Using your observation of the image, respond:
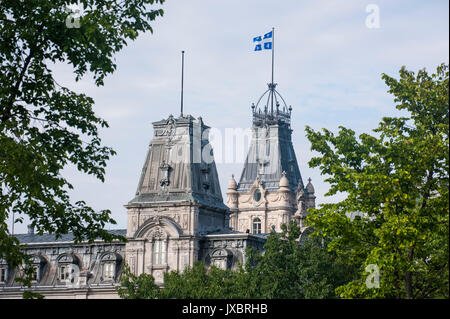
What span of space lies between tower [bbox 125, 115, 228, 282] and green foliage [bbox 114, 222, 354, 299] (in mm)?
17039

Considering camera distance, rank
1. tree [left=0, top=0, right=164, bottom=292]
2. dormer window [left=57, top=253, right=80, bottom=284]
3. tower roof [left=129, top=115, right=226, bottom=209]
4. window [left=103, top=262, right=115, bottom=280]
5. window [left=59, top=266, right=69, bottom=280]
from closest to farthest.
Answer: tree [left=0, top=0, right=164, bottom=292], tower roof [left=129, top=115, right=226, bottom=209], window [left=103, top=262, right=115, bottom=280], dormer window [left=57, top=253, right=80, bottom=284], window [left=59, top=266, right=69, bottom=280]

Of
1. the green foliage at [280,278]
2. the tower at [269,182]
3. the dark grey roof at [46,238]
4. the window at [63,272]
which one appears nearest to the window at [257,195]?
the tower at [269,182]

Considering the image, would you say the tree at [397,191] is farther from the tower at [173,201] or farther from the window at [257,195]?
the window at [257,195]

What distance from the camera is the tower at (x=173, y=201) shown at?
8100 centimetres

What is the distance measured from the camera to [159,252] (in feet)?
268

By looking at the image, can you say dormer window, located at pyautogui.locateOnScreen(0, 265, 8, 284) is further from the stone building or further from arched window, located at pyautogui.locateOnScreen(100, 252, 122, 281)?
arched window, located at pyautogui.locateOnScreen(100, 252, 122, 281)

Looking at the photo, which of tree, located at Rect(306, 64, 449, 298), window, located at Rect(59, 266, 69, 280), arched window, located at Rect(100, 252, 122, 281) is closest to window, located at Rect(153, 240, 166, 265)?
arched window, located at Rect(100, 252, 122, 281)

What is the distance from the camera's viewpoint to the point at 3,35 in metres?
28.6

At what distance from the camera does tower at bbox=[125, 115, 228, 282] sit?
266 feet

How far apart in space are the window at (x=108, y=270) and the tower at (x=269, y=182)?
54009 mm

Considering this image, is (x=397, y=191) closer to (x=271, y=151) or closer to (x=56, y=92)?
(x=56, y=92)

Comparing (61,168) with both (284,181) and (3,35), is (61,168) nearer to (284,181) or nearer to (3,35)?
(3,35)

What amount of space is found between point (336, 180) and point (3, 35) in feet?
47.3
